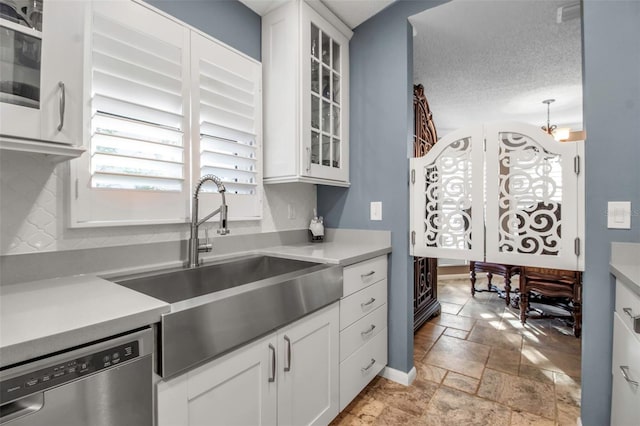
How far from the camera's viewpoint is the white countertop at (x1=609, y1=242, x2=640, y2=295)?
1337 millimetres

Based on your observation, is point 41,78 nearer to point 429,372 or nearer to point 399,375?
point 399,375

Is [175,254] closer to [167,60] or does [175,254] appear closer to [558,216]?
[167,60]

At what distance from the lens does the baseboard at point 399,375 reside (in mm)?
2078

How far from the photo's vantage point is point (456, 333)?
9.57 feet

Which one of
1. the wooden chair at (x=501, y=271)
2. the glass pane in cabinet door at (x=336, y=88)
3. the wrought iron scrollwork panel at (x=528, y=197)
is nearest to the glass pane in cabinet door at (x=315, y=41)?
Answer: the glass pane in cabinet door at (x=336, y=88)

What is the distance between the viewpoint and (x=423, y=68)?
2.94 metres

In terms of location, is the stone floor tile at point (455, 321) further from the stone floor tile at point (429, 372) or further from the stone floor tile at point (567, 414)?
the stone floor tile at point (567, 414)

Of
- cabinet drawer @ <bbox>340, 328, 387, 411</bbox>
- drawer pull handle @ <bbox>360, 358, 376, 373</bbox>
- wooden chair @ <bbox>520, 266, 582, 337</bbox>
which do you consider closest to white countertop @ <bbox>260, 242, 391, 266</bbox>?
cabinet drawer @ <bbox>340, 328, 387, 411</bbox>

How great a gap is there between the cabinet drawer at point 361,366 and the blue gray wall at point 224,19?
199cm

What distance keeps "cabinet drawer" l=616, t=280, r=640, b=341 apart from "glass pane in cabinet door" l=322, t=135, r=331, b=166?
64.7 inches

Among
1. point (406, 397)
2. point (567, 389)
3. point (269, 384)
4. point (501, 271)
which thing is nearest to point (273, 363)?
point (269, 384)

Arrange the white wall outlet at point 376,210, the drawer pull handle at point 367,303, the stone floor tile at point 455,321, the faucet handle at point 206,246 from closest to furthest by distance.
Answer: the faucet handle at point 206,246 < the drawer pull handle at point 367,303 < the white wall outlet at point 376,210 < the stone floor tile at point 455,321

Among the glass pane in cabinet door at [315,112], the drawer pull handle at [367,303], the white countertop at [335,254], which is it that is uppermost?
the glass pane in cabinet door at [315,112]

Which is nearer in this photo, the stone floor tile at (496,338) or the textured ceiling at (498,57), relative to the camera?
the textured ceiling at (498,57)
